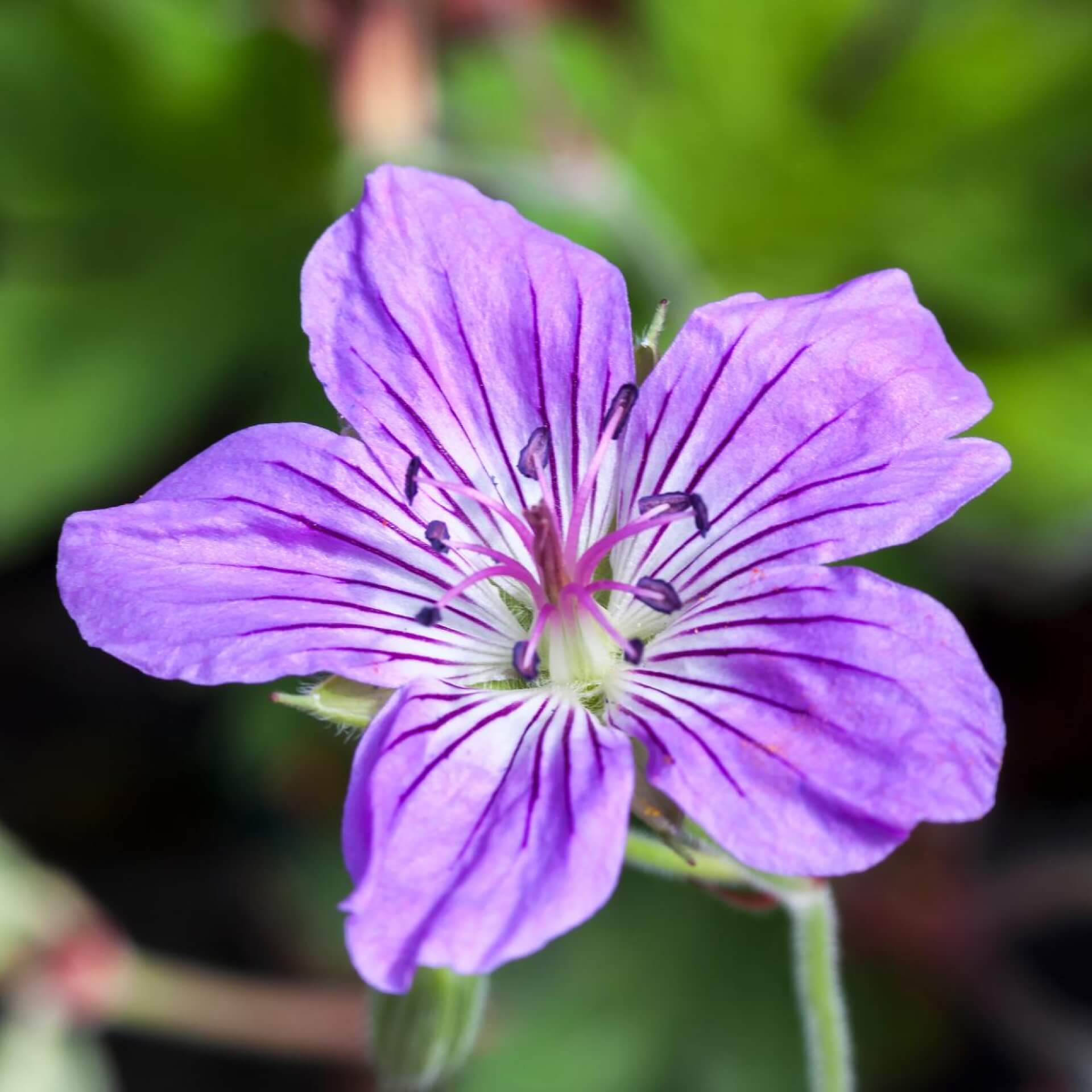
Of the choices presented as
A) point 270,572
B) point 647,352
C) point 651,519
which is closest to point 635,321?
point 647,352

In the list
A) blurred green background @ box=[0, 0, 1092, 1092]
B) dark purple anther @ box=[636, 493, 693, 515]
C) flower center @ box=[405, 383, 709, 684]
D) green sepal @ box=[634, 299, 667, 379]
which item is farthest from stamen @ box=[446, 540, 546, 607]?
blurred green background @ box=[0, 0, 1092, 1092]

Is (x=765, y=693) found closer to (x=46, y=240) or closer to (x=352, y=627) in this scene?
(x=352, y=627)

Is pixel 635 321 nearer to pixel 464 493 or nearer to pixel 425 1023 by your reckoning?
pixel 464 493

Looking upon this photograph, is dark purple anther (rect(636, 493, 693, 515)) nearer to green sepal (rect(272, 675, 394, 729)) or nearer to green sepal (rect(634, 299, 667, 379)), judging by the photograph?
green sepal (rect(634, 299, 667, 379))

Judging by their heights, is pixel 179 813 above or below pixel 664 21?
below

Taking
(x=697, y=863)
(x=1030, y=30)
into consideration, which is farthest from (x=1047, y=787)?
(x=697, y=863)

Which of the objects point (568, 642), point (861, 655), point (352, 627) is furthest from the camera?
point (568, 642)

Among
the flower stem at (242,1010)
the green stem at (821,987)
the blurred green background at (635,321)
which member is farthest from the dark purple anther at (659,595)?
the flower stem at (242,1010)

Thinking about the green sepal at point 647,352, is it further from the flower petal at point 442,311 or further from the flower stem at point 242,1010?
the flower stem at point 242,1010
